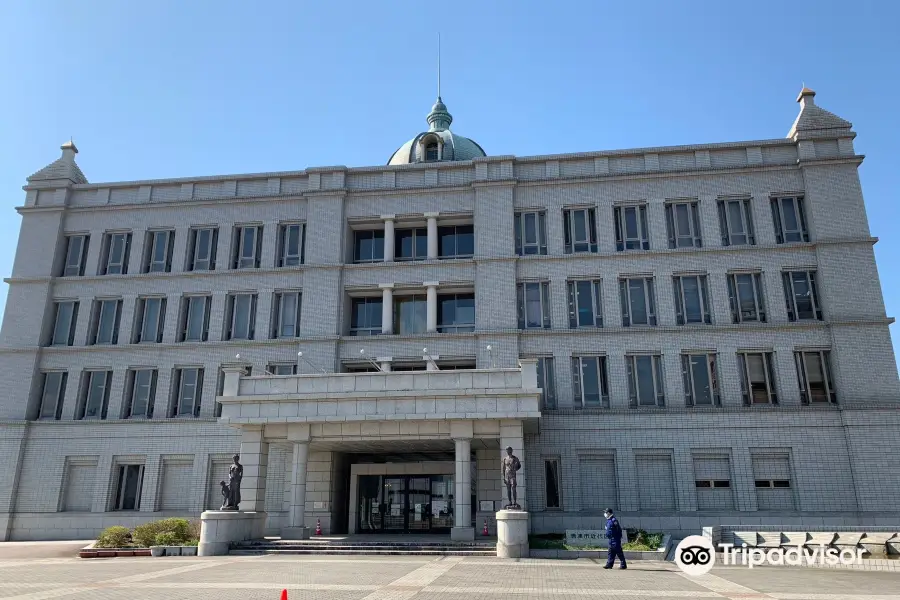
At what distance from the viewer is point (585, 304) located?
110ft

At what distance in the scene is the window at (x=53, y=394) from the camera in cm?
3494

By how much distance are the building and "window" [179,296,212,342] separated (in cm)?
11

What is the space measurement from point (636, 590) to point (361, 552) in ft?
39.6

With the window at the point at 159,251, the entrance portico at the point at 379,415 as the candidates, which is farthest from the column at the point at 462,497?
the window at the point at 159,251

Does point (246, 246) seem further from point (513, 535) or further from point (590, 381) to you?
point (513, 535)

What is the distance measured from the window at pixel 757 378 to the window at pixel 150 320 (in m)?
29.1

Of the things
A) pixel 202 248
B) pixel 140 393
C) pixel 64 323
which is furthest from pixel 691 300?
pixel 64 323

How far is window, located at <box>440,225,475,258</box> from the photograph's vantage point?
3659 centimetres

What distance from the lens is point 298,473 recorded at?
26.9m

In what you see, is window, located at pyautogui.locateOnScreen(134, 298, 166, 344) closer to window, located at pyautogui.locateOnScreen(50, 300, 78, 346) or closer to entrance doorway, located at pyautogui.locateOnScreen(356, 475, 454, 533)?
window, located at pyautogui.locateOnScreen(50, 300, 78, 346)

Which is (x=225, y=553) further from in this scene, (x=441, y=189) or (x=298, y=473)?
(x=441, y=189)

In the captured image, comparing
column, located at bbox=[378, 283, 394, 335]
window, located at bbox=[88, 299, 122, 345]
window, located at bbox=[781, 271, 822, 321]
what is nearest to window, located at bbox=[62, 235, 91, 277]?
window, located at bbox=[88, 299, 122, 345]

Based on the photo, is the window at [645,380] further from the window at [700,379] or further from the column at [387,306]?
the column at [387,306]

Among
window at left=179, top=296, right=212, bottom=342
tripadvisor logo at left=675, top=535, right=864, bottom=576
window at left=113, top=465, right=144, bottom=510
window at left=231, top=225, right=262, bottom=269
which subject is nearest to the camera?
tripadvisor logo at left=675, top=535, right=864, bottom=576
